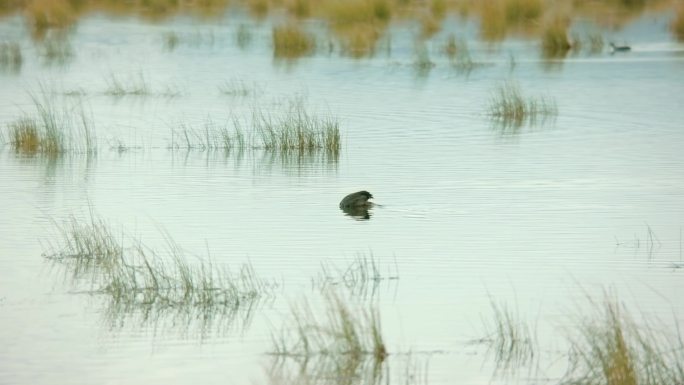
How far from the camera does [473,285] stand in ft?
29.2

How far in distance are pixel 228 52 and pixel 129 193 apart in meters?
19.1

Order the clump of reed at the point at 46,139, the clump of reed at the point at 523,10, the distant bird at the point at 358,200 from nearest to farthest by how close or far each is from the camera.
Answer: the distant bird at the point at 358,200 → the clump of reed at the point at 46,139 → the clump of reed at the point at 523,10

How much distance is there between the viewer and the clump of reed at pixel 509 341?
720 centimetres

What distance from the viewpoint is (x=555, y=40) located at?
103 feet

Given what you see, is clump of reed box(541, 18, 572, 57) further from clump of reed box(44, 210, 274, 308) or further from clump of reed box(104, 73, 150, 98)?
clump of reed box(44, 210, 274, 308)

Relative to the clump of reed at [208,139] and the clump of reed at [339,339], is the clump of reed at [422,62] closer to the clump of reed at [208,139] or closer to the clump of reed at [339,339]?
the clump of reed at [208,139]

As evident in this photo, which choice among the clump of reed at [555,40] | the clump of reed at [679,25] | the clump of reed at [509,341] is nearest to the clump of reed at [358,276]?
the clump of reed at [509,341]

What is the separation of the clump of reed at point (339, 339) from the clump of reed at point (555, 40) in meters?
23.9

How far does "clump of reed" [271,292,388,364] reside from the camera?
7.08 m

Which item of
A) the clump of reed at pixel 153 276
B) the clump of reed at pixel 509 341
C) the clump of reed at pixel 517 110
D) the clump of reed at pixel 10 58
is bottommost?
the clump of reed at pixel 509 341

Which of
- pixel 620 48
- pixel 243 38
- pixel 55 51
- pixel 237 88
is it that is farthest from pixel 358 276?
pixel 243 38

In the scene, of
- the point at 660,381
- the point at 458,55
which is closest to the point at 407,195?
the point at 660,381

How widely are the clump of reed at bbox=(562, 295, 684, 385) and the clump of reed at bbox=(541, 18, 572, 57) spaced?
23995mm

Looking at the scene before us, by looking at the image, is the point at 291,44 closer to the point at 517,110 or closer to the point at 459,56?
the point at 459,56
